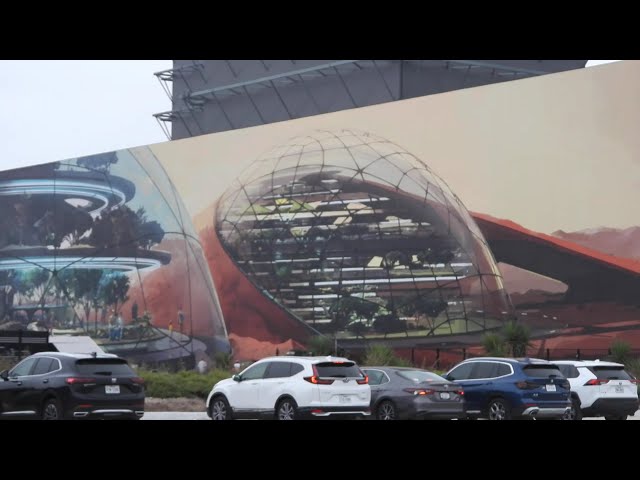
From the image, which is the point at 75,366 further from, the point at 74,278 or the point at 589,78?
the point at 74,278

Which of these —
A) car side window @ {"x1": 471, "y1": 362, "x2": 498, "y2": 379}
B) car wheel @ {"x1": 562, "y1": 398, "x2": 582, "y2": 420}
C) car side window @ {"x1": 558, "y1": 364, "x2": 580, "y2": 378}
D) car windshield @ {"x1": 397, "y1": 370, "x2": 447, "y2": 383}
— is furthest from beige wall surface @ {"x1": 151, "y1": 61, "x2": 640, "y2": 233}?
car windshield @ {"x1": 397, "y1": 370, "x2": 447, "y2": 383}

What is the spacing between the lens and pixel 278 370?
20719mm

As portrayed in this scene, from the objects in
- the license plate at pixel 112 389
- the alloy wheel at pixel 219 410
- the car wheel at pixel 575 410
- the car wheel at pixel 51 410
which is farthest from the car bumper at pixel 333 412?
the car wheel at pixel 575 410

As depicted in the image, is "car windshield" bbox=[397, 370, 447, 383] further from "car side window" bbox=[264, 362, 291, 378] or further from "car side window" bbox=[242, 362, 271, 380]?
"car side window" bbox=[242, 362, 271, 380]

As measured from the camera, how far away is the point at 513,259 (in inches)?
1404

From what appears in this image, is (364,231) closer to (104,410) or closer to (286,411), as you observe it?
(286,411)

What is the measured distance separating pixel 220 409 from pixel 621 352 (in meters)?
14.9

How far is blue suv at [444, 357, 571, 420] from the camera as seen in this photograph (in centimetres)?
2102

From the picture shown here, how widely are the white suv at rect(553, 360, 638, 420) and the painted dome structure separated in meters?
12.1

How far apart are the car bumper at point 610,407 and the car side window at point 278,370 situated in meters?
6.88

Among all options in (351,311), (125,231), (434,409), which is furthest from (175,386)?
(125,231)
